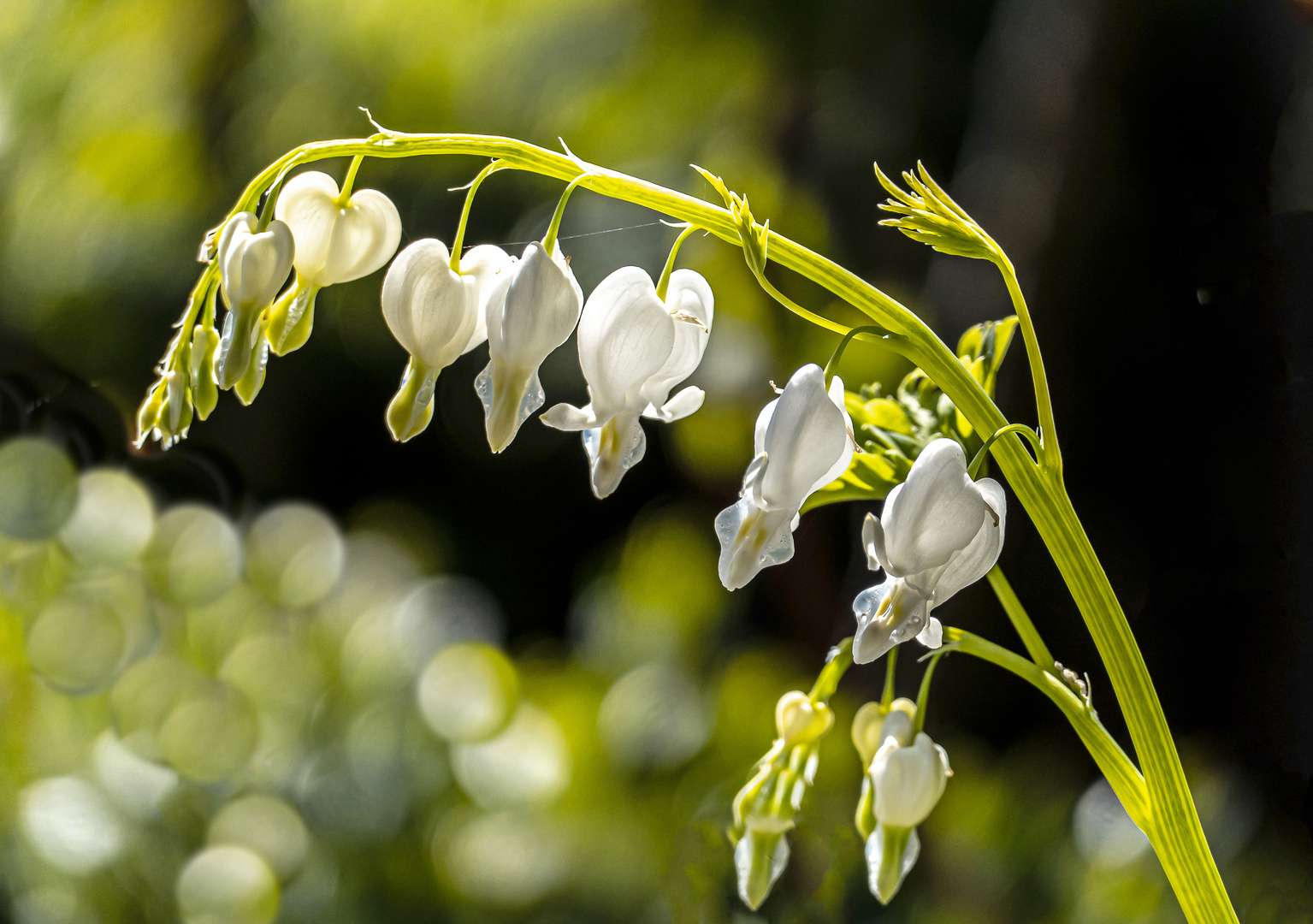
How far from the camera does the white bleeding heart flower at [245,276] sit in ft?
1.12

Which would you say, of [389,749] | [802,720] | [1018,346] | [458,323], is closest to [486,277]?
[458,323]

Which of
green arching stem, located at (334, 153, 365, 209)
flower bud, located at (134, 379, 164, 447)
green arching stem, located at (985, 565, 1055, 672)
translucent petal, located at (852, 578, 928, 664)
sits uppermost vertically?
green arching stem, located at (334, 153, 365, 209)

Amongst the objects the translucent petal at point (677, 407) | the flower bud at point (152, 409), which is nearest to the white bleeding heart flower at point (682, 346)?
the translucent petal at point (677, 407)

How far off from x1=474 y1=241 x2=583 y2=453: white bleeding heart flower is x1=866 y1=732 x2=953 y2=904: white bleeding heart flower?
0.23 m

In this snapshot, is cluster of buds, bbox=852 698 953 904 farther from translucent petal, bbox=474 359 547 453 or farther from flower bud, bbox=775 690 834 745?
translucent petal, bbox=474 359 547 453

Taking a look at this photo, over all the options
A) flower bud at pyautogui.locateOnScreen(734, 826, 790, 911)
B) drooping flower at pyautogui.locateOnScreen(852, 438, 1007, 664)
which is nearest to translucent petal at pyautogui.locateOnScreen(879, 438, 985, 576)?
drooping flower at pyautogui.locateOnScreen(852, 438, 1007, 664)

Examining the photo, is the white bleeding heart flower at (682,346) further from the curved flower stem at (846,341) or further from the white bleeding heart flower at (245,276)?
the white bleeding heart flower at (245,276)

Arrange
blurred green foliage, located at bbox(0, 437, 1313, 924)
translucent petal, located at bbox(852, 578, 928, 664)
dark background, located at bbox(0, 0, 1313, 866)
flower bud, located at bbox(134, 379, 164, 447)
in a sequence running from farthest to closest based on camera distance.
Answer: blurred green foliage, located at bbox(0, 437, 1313, 924) < dark background, located at bbox(0, 0, 1313, 866) < flower bud, located at bbox(134, 379, 164, 447) < translucent petal, located at bbox(852, 578, 928, 664)

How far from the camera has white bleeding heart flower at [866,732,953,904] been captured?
16.0 inches

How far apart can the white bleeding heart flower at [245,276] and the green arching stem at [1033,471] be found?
3cm

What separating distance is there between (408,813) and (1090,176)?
1174 mm

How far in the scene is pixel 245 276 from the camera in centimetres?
34

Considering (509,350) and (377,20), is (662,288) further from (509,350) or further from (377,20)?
(377,20)

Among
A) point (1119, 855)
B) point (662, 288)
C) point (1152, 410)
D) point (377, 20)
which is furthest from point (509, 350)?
point (377, 20)
